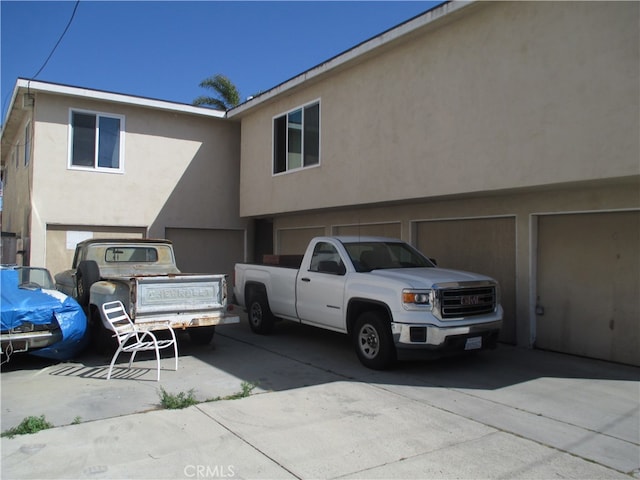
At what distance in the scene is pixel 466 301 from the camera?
23.3ft

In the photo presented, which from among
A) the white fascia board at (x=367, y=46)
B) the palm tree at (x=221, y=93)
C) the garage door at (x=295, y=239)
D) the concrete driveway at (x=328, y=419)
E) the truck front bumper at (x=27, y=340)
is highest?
the palm tree at (x=221, y=93)

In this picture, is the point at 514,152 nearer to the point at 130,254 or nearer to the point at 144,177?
the point at 130,254

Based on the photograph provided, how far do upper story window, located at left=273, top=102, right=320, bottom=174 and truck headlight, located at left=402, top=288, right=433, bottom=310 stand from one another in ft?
20.4

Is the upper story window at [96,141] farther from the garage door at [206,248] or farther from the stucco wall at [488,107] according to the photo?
the stucco wall at [488,107]

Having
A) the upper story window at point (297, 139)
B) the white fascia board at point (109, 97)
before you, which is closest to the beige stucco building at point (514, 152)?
the upper story window at point (297, 139)

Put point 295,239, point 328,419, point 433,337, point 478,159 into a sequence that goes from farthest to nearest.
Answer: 1. point 295,239
2. point 478,159
3. point 433,337
4. point 328,419

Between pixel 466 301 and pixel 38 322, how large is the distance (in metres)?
5.85

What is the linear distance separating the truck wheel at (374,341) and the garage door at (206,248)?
30.4 feet

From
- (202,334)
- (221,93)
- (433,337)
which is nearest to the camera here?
(433,337)

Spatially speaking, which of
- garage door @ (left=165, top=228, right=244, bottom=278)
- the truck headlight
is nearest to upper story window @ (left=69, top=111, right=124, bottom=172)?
garage door @ (left=165, top=228, right=244, bottom=278)

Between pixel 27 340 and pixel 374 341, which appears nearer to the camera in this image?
pixel 27 340

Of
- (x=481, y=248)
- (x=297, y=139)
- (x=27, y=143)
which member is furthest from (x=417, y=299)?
(x=27, y=143)

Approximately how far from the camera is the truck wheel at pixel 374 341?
701 cm

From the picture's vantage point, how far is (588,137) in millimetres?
7043
